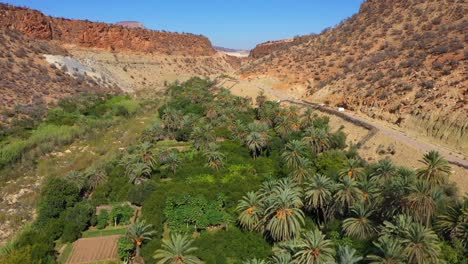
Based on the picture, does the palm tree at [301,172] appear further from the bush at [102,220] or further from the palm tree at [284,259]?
the bush at [102,220]

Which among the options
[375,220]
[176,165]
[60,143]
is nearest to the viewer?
[375,220]

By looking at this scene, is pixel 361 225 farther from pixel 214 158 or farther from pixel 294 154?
pixel 214 158

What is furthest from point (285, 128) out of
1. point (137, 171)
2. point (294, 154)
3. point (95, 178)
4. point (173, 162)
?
point (95, 178)

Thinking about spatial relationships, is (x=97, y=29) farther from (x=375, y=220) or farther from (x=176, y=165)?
(x=375, y=220)

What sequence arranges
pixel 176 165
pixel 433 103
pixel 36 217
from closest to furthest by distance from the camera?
pixel 36 217
pixel 433 103
pixel 176 165

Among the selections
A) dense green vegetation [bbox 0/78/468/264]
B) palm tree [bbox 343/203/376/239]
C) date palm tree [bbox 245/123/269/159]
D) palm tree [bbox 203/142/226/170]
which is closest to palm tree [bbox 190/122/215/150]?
dense green vegetation [bbox 0/78/468/264]

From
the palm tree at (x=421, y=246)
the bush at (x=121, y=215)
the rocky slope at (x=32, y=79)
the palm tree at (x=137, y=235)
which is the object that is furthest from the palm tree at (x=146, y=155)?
the palm tree at (x=421, y=246)

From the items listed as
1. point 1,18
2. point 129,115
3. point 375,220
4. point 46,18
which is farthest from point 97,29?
point 375,220
